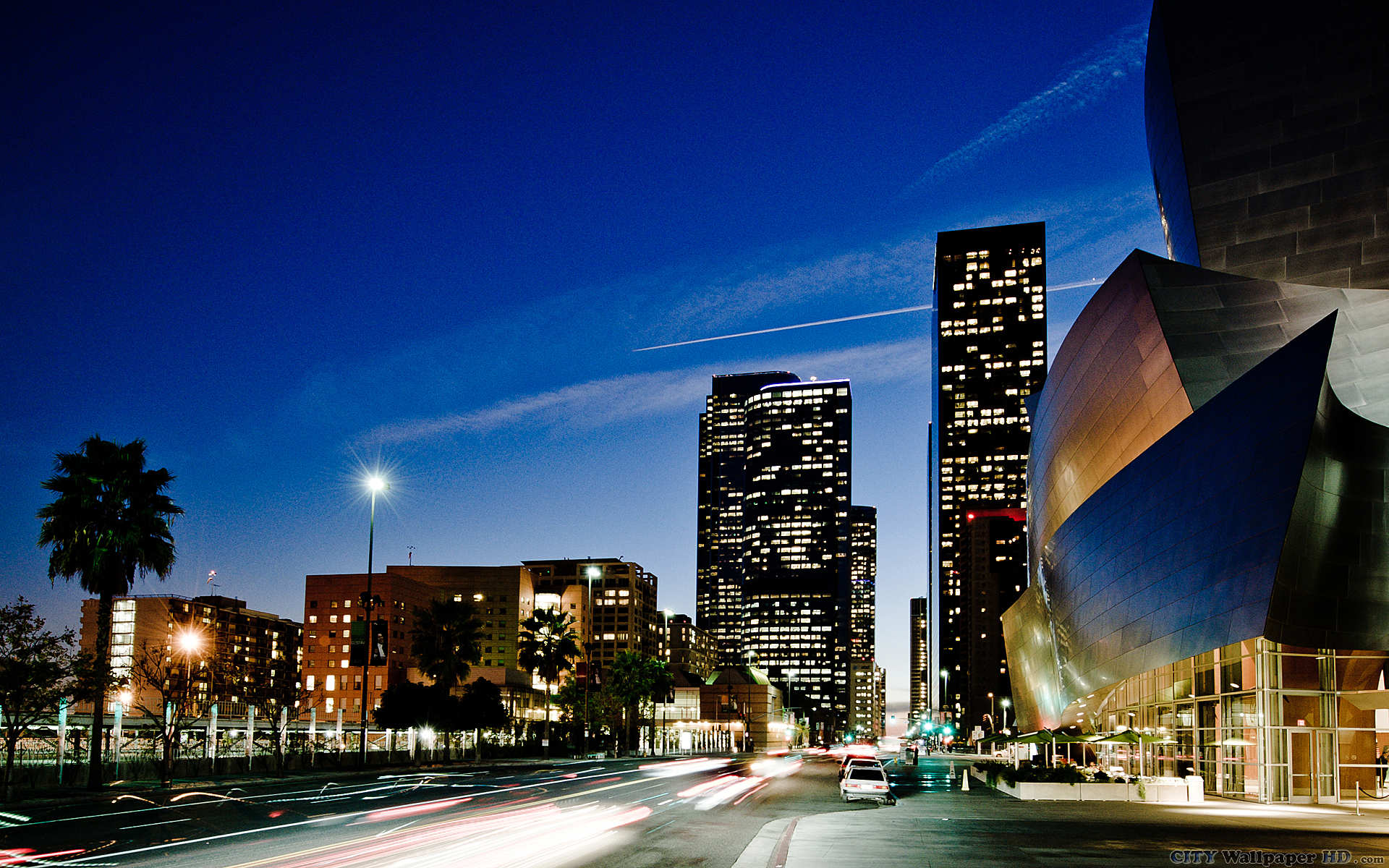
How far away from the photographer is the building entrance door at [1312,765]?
36.1m

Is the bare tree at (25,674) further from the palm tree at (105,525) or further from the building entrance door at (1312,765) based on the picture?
the building entrance door at (1312,765)

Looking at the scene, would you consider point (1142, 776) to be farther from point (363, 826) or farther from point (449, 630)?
point (449, 630)

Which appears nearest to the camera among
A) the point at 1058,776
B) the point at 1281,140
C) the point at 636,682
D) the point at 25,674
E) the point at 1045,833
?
the point at 1045,833

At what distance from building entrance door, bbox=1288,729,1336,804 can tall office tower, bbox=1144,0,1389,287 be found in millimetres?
17238

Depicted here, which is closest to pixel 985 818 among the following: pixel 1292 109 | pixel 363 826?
pixel 363 826

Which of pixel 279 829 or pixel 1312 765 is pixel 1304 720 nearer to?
pixel 1312 765

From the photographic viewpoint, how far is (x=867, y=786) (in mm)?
36719

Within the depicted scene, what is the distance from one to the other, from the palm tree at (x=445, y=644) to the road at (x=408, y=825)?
34.5m

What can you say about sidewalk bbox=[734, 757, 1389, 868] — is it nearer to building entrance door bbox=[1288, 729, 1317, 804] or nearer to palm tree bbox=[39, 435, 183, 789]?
building entrance door bbox=[1288, 729, 1317, 804]

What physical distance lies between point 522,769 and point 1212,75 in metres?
52.2

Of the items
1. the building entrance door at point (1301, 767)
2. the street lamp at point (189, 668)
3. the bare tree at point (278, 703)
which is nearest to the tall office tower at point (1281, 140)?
the building entrance door at point (1301, 767)

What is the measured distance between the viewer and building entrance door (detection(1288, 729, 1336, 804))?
36062mm

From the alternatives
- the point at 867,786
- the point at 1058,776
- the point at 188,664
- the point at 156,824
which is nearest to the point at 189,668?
the point at 188,664

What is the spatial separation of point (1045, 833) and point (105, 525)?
3530cm
